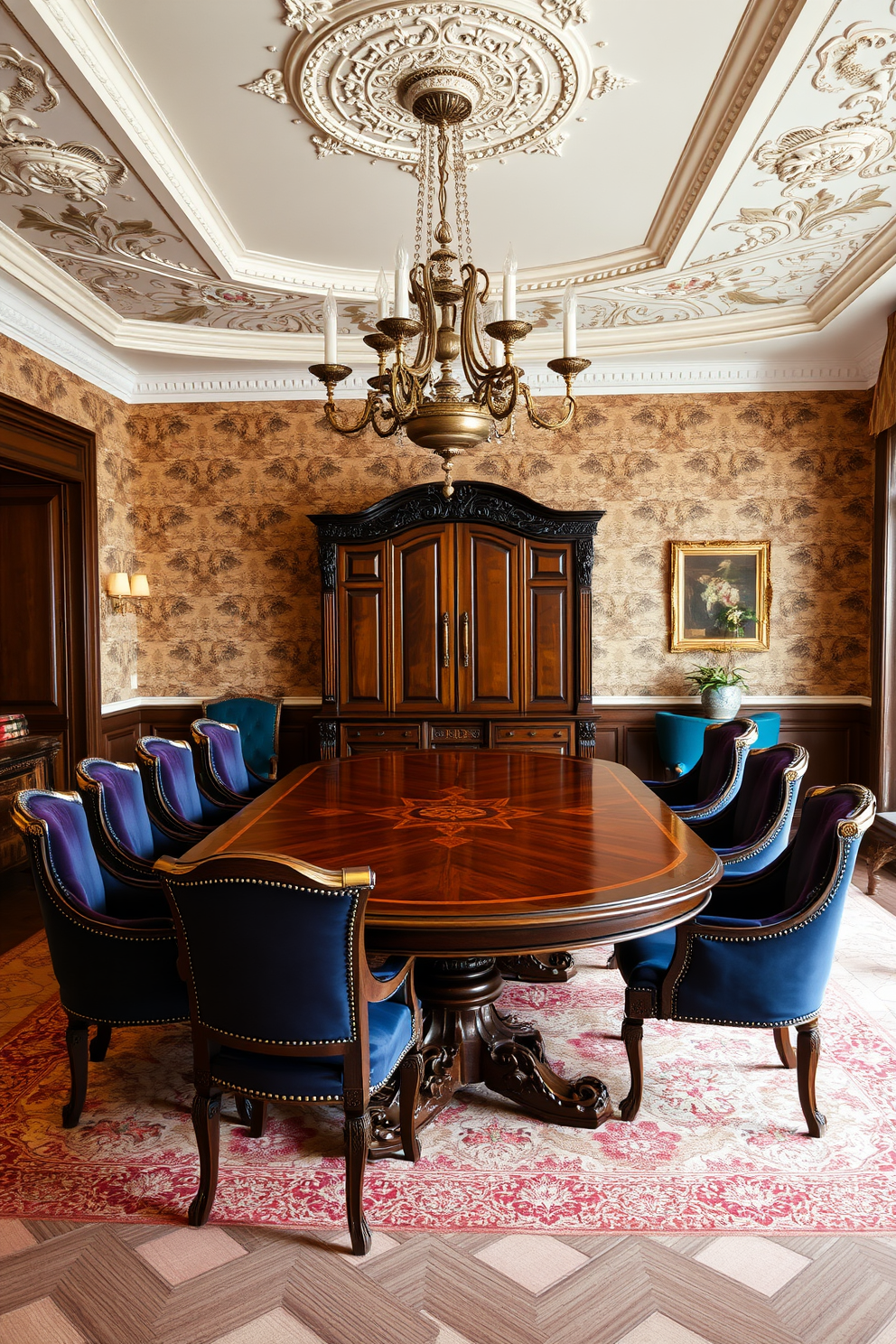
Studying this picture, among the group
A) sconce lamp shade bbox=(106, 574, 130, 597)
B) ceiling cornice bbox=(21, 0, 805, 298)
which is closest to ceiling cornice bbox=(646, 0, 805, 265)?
ceiling cornice bbox=(21, 0, 805, 298)

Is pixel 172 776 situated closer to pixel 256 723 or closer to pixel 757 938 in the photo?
pixel 256 723

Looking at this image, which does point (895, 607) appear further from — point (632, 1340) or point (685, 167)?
point (632, 1340)

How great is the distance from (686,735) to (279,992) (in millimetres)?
4145

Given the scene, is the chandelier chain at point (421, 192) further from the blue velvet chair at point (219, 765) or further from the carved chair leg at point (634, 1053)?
the carved chair leg at point (634, 1053)

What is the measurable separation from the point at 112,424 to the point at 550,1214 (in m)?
5.39

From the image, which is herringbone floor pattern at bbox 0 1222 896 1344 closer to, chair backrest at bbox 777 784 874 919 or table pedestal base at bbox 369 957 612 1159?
table pedestal base at bbox 369 957 612 1159

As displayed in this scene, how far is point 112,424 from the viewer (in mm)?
5934

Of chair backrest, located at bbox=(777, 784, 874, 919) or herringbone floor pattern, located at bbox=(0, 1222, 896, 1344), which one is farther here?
chair backrest, located at bbox=(777, 784, 874, 919)

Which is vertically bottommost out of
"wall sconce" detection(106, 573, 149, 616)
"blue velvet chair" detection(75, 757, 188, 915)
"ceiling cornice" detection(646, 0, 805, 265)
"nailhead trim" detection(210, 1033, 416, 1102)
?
"nailhead trim" detection(210, 1033, 416, 1102)

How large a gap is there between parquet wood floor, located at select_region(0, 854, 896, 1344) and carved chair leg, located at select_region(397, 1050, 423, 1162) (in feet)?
0.92

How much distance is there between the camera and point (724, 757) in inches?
150

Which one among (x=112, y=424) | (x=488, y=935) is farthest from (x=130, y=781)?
(x=112, y=424)

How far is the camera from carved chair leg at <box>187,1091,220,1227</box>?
2.09 meters

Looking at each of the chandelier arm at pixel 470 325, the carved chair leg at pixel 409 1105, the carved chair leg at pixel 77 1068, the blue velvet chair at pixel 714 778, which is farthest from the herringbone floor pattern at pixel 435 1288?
the chandelier arm at pixel 470 325
